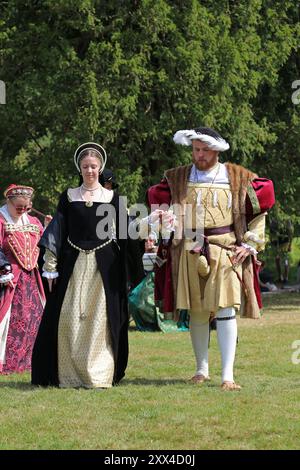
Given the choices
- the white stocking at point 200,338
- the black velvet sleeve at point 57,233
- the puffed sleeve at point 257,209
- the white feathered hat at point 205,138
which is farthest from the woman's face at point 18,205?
the puffed sleeve at point 257,209

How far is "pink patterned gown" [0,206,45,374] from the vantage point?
956cm

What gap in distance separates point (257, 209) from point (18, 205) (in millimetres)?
2655

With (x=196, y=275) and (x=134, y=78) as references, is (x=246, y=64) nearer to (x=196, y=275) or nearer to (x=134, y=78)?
(x=134, y=78)

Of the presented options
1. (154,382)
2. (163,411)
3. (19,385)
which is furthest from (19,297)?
(163,411)

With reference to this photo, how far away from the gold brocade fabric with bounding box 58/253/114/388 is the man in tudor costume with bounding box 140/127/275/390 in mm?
485

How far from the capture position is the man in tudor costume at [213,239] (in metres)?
7.82

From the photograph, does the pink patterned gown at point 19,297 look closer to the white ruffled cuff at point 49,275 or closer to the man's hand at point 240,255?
the white ruffled cuff at point 49,275

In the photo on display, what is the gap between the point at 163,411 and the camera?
6824 millimetres

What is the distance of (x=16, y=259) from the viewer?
31.7 feet

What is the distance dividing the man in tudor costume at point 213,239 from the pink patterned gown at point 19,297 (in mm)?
1940

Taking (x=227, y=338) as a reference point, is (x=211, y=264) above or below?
above

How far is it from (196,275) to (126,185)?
8.68 metres

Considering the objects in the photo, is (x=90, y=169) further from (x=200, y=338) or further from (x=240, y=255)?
(x=200, y=338)
